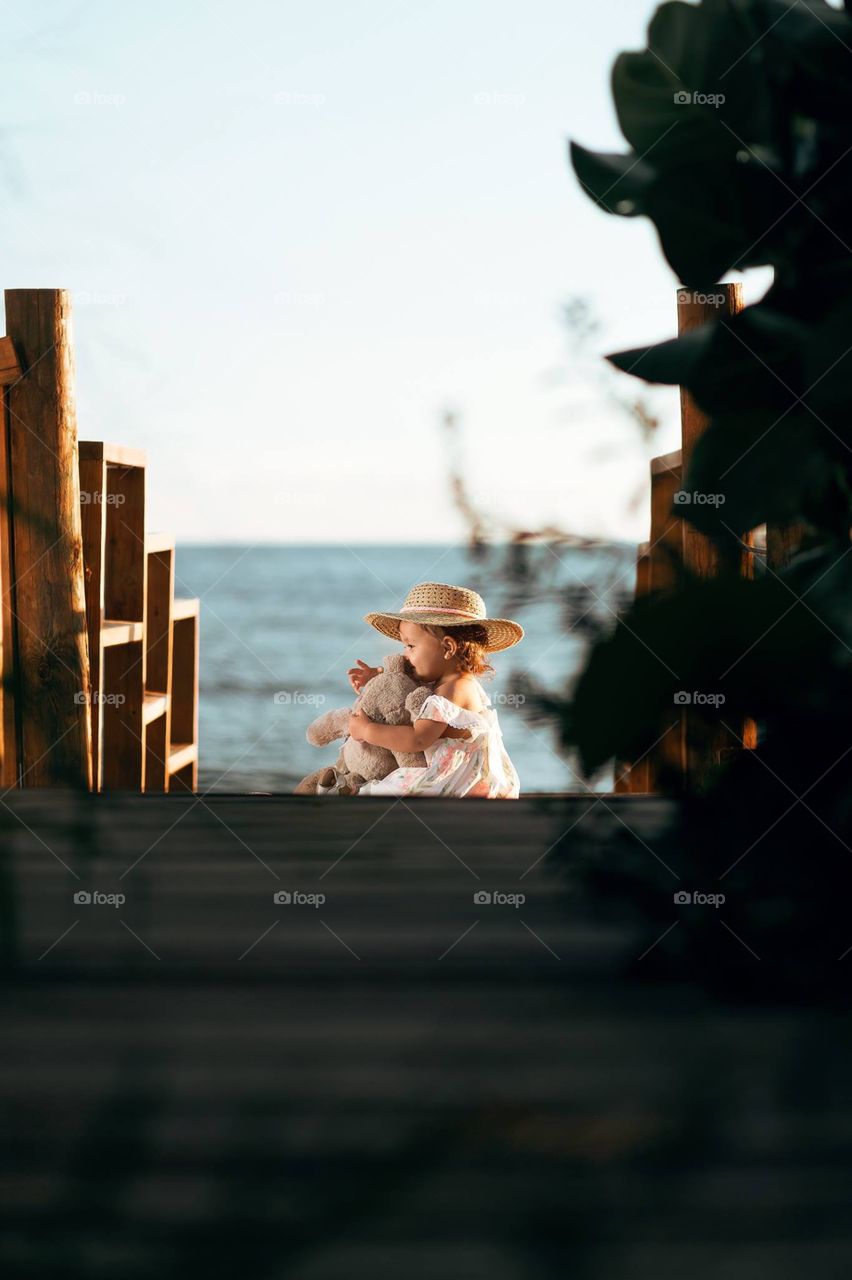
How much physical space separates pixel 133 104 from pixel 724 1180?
1.99 m

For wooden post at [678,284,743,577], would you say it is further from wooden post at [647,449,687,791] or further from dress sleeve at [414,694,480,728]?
dress sleeve at [414,694,480,728]

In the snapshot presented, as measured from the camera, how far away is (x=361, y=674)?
3256 mm

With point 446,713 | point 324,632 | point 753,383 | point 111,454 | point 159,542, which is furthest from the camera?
point 324,632

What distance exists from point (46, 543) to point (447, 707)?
3.40 ft

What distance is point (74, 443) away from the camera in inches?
93.9

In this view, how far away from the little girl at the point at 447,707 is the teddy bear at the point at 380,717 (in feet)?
0.09

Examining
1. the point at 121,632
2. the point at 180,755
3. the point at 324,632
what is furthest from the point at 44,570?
the point at 324,632

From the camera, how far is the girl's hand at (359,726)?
3041 mm

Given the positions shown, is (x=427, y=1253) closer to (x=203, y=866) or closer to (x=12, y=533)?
(x=203, y=866)

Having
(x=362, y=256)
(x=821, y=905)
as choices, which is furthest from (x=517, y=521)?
(x=362, y=256)

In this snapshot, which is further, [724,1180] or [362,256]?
[362,256]

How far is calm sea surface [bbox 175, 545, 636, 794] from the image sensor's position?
1734 mm

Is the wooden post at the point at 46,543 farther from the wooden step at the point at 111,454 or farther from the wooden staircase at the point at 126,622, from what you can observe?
the wooden step at the point at 111,454

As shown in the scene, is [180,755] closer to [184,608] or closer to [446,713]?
[184,608]
